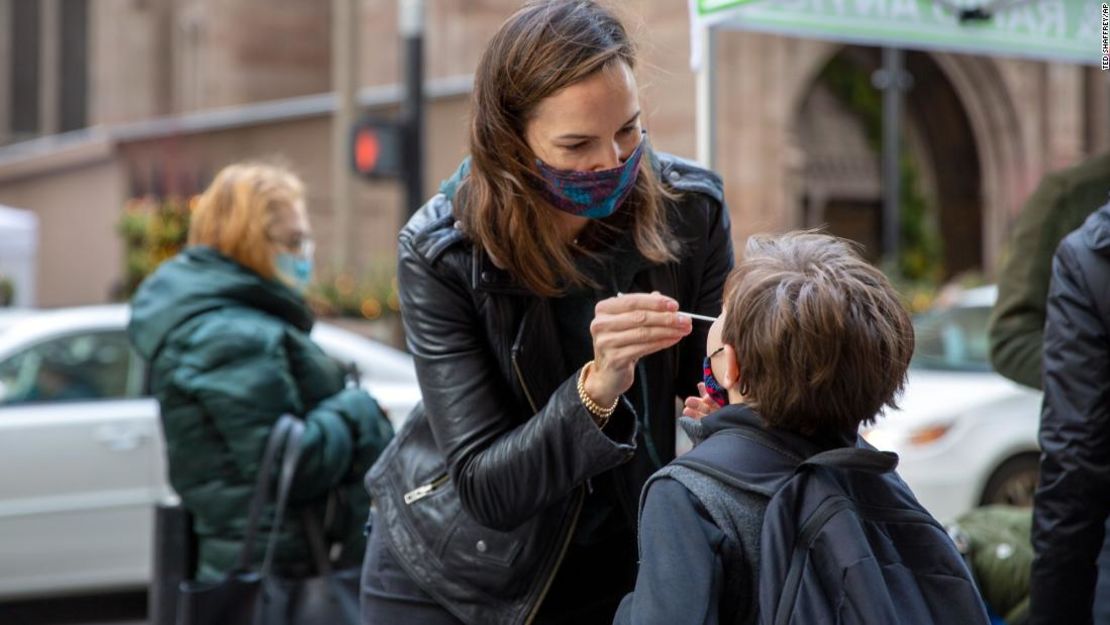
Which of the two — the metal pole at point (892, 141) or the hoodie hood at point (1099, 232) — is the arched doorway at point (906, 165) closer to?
the metal pole at point (892, 141)

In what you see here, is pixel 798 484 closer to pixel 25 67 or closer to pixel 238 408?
pixel 238 408

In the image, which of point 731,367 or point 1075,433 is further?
point 1075,433

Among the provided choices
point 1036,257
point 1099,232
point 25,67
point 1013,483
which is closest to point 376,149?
point 1013,483

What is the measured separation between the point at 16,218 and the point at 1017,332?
14.4m

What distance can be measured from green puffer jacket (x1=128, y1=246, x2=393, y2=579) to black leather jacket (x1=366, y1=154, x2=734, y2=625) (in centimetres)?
160

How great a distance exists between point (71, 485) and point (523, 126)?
208 inches

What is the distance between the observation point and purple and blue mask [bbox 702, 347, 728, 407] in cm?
214

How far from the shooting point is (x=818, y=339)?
1953 millimetres

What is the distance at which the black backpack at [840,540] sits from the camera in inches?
73.0

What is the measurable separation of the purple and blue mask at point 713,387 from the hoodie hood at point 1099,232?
3.56ft

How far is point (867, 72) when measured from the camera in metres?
21.6

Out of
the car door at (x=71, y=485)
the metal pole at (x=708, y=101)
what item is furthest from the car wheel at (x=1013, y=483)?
the metal pole at (x=708, y=101)

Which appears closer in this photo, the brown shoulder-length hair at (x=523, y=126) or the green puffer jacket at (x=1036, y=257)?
the brown shoulder-length hair at (x=523, y=126)

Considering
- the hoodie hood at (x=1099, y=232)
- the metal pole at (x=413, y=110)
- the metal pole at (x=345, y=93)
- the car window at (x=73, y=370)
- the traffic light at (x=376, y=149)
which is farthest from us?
the metal pole at (x=345, y=93)
